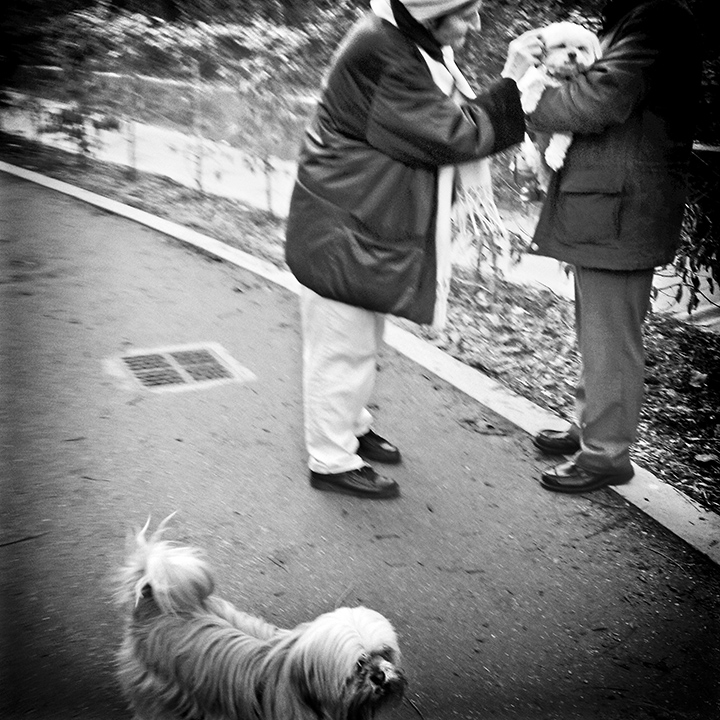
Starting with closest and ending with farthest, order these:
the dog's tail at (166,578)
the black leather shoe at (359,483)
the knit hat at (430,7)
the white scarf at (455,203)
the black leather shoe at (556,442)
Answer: the dog's tail at (166,578) < the knit hat at (430,7) < the white scarf at (455,203) < the black leather shoe at (359,483) < the black leather shoe at (556,442)

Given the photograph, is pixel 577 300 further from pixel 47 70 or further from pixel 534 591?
pixel 47 70

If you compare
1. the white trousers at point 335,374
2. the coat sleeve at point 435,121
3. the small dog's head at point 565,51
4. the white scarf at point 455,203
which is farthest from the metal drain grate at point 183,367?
the small dog's head at point 565,51

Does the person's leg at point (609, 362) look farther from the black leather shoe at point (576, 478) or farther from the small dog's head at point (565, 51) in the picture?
the small dog's head at point (565, 51)

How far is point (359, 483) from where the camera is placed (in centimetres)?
268

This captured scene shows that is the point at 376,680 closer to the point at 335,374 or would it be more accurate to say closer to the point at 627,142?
the point at 335,374

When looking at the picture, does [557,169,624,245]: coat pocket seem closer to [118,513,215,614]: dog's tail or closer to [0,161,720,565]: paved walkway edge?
[0,161,720,565]: paved walkway edge

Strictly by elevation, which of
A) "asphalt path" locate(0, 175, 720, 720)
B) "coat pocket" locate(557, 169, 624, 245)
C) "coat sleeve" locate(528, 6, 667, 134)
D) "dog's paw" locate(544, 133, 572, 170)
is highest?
"coat sleeve" locate(528, 6, 667, 134)

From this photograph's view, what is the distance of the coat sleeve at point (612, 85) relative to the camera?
2385mm

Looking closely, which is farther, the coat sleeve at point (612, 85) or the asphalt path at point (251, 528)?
the coat sleeve at point (612, 85)

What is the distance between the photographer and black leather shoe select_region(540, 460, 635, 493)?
289cm

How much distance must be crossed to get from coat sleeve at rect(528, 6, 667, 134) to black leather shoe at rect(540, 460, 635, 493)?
1169 mm

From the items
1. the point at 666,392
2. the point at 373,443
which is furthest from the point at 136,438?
the point at 666,392

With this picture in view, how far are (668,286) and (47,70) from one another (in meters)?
2.02

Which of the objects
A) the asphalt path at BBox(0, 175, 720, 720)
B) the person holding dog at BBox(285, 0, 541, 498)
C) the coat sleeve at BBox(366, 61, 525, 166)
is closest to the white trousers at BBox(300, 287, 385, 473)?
the person holding dog at BBox(285, 0, 541, 498)
